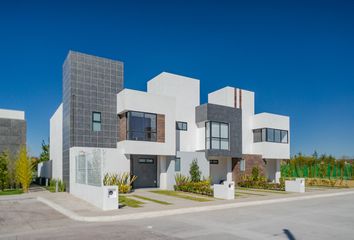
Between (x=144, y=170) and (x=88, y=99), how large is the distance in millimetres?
6935

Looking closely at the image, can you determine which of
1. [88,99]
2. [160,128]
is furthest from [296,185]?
[88,99]

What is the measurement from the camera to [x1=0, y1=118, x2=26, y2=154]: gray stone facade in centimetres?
2828

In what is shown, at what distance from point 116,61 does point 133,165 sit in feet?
25.4

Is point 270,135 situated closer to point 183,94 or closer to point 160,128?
point 183,94

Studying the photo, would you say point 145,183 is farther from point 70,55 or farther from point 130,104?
point 70,55

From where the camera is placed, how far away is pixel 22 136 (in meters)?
29.4

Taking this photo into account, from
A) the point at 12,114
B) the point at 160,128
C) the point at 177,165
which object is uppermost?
the point at 12,114

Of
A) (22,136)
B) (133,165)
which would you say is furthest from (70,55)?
(22,136)

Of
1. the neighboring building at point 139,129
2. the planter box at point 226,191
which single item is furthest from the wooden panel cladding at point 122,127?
the planter box at point 226,191

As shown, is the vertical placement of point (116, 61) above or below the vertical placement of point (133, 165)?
above

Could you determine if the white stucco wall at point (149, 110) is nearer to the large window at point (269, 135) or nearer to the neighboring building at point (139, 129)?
the neighboring building at point (139, 129)

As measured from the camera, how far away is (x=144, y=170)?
2422cm

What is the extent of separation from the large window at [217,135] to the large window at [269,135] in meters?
5.07

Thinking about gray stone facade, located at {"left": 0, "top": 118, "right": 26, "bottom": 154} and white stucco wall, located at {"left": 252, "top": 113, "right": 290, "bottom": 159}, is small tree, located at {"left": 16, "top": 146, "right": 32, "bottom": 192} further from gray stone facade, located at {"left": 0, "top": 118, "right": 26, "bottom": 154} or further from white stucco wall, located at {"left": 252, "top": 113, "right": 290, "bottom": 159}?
white stucco wall, located at {"left": 252, "top": 113, "right": 290, "bottom": 159}
